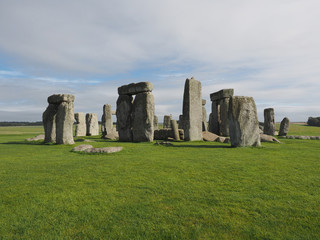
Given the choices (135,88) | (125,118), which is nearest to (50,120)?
(125,118)

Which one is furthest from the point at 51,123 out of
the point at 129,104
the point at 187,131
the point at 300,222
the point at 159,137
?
the point at 300,222

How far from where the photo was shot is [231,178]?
4.39 meters

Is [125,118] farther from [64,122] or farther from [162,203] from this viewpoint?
[162,203]

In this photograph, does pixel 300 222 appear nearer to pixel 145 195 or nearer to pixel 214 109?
pixel 145 195

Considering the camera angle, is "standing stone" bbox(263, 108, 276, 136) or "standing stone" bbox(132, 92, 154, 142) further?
"standing stone" bbox(263, 108, 276, 136)

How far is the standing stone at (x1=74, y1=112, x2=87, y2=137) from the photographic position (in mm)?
23141

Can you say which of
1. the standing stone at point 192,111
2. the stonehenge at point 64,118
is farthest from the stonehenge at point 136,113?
the stonehenge at point 64,118

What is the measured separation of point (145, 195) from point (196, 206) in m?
0.90

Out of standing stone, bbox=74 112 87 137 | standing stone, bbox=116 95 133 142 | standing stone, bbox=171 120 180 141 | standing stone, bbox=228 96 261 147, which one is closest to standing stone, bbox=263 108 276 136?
standing stone, bbox=171 120 180 141

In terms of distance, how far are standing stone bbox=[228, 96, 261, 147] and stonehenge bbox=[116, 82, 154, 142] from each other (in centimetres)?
513

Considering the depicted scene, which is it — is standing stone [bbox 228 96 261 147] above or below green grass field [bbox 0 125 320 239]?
above

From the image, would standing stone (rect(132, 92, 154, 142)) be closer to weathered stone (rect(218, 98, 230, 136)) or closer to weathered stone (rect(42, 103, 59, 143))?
weathered stone (rect(42, 103, 59, 143))

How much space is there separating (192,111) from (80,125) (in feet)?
49.5

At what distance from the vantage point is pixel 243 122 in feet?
→ 29.6
